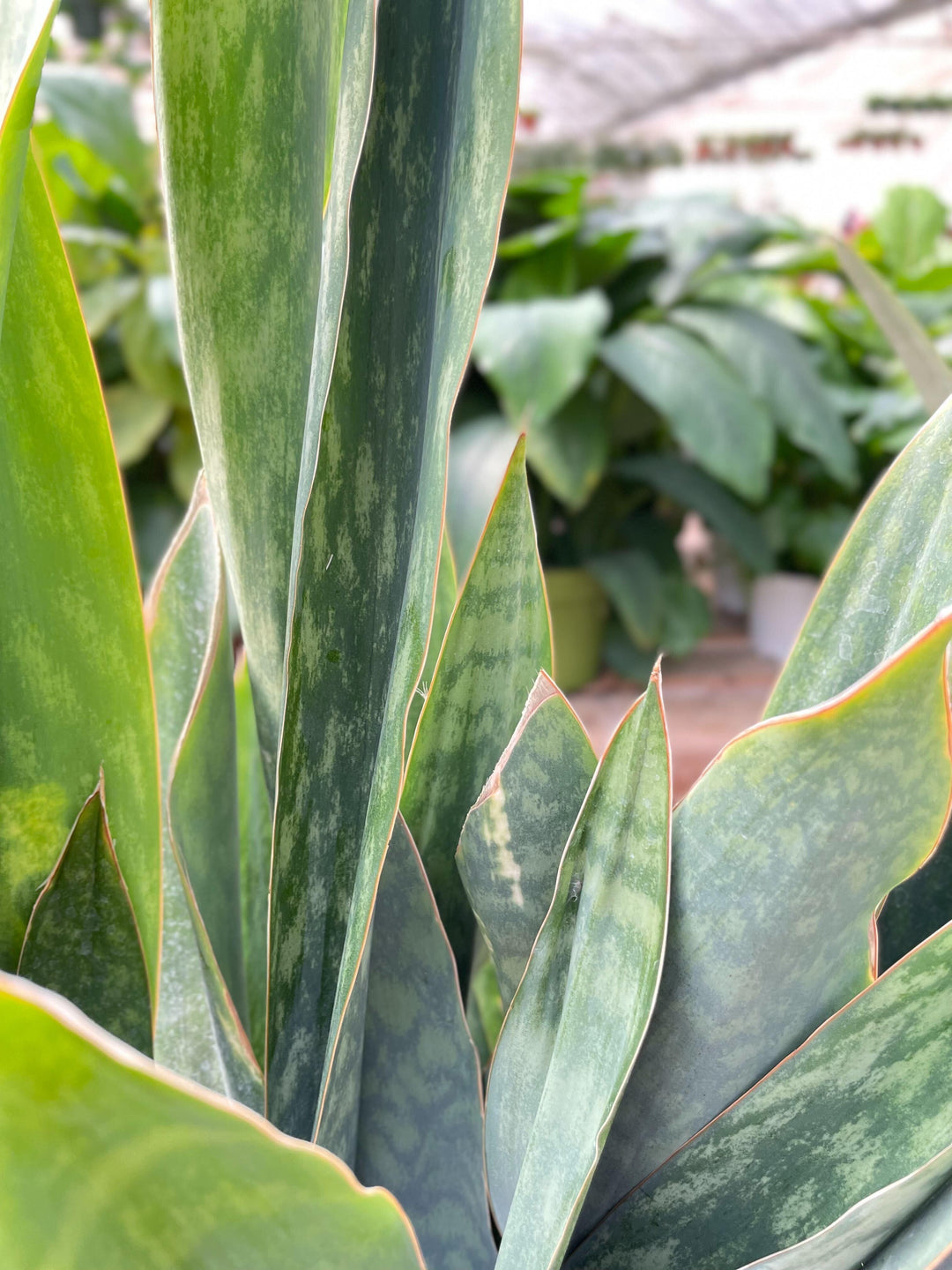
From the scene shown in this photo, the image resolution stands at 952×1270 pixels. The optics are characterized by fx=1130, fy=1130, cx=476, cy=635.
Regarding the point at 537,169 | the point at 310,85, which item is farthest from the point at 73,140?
the point at 310,85

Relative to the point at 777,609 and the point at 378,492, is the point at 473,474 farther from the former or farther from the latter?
the point at 378,492

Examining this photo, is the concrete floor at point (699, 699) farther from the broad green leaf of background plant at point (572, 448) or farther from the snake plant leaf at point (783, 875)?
the snake plant leaf at point (783, 875)

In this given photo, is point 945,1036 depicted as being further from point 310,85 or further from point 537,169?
point 537,169

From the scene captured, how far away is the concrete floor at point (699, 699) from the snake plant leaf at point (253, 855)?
1176 mm

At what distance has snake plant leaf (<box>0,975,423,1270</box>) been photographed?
0.09 metres

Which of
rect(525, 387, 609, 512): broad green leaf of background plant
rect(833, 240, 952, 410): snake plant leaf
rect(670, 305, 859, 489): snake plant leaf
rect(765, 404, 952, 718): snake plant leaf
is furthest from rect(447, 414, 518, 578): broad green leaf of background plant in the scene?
rect(765, 404, 952, 718): snake plant leaf

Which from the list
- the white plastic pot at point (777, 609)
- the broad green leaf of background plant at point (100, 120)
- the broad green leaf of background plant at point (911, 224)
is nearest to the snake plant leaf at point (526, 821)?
the white plastic pot at point (777, 609)

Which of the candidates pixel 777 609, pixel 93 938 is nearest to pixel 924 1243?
pixel 93 938

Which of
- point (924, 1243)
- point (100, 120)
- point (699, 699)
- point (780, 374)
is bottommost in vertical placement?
point (699, 699)

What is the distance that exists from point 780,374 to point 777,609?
0.44m

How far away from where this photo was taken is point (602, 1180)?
177 millimetres

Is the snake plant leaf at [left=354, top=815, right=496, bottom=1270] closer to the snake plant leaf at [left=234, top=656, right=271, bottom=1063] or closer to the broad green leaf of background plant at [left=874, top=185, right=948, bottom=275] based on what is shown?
the snake plant leaf at [left=234, top=656, right=271, bottom=1063]

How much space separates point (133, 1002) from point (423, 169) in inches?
5.5

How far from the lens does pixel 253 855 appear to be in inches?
10.1
